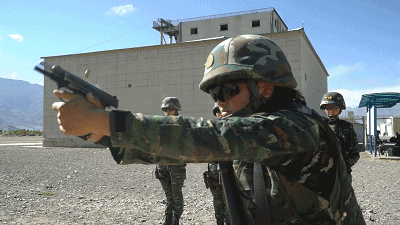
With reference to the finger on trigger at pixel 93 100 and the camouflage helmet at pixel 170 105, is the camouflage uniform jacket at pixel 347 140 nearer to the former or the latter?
the camouflage helmet at pixel 170 105

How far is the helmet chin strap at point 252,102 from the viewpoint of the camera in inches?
55.7

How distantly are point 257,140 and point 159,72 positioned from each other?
2079cm

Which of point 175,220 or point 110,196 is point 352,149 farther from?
point 110,196

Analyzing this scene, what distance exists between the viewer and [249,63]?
4.69 feet

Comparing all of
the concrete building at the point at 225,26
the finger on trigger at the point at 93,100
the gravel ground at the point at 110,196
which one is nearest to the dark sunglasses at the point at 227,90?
the finger on trigger at the point at 93,100

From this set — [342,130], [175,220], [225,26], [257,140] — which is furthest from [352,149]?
[225,26]

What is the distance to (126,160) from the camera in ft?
3.56

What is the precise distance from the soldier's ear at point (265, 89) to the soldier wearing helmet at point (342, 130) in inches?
103

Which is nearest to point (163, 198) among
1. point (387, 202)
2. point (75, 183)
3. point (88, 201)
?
point (88, 201)

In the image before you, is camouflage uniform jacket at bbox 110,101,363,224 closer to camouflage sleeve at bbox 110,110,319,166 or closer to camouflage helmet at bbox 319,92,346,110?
camouflage sleeve at bbox 110,110,319,166

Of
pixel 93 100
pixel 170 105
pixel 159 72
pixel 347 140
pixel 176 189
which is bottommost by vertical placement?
pixel 176 189

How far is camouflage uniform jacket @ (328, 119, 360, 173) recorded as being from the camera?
411 centimetres

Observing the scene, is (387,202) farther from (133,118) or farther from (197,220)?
(133,118)

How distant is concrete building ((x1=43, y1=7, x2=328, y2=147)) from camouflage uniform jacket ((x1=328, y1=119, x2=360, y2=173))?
566 inches
